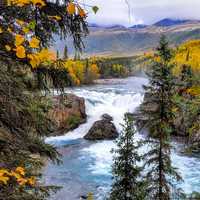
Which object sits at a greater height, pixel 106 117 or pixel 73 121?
pixel 106 117

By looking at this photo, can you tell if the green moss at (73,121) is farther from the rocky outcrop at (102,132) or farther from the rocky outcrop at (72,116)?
the rocky outcrop at (102,132)

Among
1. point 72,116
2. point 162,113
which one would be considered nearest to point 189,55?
point 72,116

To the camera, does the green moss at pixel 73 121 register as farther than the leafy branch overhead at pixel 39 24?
Yes

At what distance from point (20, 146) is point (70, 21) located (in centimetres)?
171

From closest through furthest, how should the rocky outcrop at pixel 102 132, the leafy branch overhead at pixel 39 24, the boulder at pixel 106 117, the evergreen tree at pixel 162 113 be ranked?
the leafy branch overhead at pixel 39 24
the evergreen tree at pixel 162 113
the rocky outcrop at pixel 102 132
the boulder at pixel 106 117

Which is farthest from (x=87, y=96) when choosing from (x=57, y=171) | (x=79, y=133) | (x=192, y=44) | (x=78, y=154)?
(x=192, y=44)

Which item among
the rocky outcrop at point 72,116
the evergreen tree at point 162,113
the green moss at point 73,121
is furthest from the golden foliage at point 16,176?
the green moss at point 73,121

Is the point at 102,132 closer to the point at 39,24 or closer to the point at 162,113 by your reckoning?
the point at 162,113

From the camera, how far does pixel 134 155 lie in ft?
57.3

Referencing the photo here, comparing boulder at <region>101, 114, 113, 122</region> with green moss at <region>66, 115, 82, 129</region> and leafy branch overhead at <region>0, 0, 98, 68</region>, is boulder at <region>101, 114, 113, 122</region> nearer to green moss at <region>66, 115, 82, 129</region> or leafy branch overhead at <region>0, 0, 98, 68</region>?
green moss at <region>66, 115, 82, 129</region>

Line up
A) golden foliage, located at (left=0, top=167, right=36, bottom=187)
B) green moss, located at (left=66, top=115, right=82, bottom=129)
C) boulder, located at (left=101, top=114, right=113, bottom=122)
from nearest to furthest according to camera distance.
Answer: golden foliage, located at (left=0, top=167, right=36, bottom=187)
green moss, located at (left=66, top=115, right=82, bottom=129)
boulder, located at (left=101, top=114, right=113, bottom=122)

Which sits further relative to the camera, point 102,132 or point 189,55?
point 189,55

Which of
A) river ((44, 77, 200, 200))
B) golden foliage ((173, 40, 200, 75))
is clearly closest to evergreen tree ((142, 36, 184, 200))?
river ((44, 77, 200, 200))

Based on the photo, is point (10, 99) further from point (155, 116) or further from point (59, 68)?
point (155, 116)
